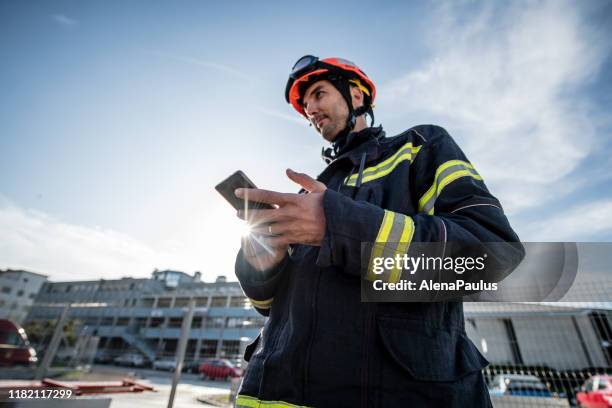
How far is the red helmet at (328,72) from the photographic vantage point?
244cm

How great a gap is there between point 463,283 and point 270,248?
0.84 m

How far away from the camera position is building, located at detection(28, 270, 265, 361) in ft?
117

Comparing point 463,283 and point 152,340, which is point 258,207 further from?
point 152,340

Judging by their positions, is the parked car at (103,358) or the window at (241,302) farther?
the parked car at (103,358)

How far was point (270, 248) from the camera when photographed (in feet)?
4.63

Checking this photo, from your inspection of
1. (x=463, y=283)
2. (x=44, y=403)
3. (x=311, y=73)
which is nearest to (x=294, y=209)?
(x=463, y=283)

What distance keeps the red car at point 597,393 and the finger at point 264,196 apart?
10.5 metres

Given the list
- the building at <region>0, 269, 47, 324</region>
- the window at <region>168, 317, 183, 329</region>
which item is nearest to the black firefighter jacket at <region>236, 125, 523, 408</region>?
the window at <region>168, 317, 183, 329</region>

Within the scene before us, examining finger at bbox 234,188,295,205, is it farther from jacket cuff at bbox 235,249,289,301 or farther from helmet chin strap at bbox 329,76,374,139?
helmet chin strap at bbox 329,76,374,139

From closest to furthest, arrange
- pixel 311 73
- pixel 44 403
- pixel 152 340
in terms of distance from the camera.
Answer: pixel 311 73 < pixel 44 403 < pixel 152 340

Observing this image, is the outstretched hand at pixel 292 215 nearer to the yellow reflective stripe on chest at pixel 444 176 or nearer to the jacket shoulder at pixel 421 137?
the yellow reflective stripe on chest at pixel 444 176

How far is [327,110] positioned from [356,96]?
38 cm

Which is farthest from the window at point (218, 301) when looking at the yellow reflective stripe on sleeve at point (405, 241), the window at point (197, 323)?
the yellow reflective stripe on sleeve at point (405, 241)

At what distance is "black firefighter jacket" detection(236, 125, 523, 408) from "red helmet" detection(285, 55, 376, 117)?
134cm
